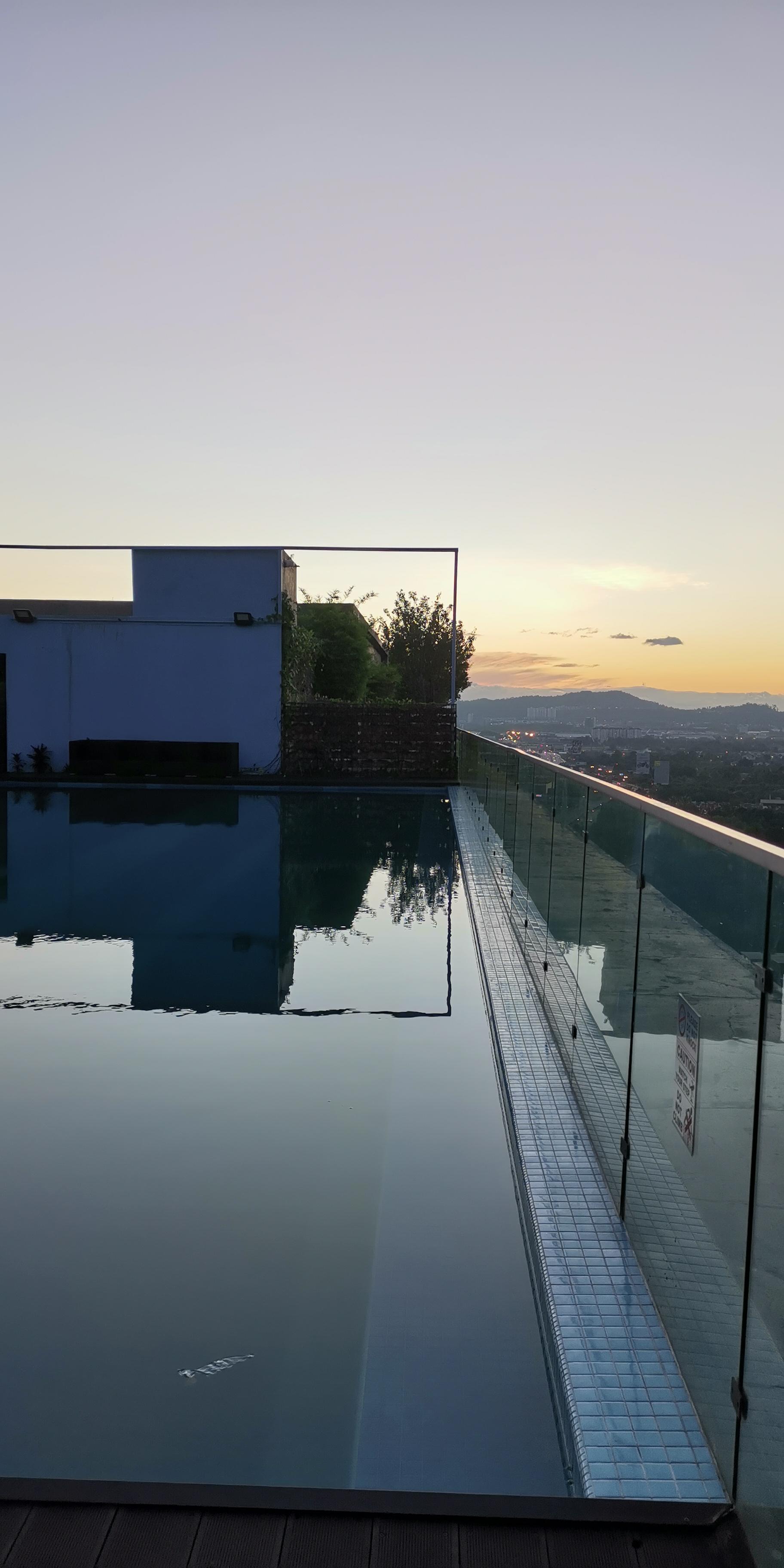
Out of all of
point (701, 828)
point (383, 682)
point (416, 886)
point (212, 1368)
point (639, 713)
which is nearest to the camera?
point (701, 828)

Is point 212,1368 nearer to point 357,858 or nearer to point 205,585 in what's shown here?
point 357,858

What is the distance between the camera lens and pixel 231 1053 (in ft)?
13.6

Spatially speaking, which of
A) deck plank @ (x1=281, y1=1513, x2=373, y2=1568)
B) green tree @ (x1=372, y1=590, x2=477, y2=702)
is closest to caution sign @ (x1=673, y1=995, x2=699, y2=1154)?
deck plank @ (x1=281, y1=1513, x2=373, y2=1568)

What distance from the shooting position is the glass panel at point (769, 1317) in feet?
4.66

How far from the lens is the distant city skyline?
26.9 ft

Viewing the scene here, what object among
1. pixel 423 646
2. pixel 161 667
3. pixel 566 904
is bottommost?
pixel 566 904

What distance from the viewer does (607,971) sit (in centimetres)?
305

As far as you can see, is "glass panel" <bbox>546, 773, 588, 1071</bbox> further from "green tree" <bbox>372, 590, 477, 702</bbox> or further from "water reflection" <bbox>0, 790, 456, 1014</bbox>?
"green tree" <bbox>372, 590, 477, 702</bbox>

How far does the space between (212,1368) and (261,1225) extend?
2.02 ft

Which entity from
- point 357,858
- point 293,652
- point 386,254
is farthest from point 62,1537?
point 293,652

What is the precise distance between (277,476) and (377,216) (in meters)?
9.72

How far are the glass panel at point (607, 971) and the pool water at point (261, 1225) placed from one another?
35cm

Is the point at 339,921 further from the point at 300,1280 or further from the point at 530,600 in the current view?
the point at 530,600

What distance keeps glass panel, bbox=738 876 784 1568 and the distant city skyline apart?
8849 millimetres
